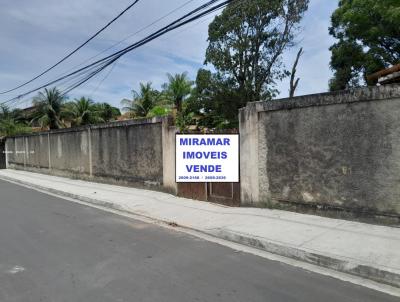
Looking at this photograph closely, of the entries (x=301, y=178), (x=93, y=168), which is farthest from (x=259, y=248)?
(x=93, y=168)

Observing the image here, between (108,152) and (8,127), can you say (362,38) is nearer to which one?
(108,152)

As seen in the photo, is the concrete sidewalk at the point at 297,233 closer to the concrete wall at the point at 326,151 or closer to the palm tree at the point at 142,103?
the concrete wall at the point at 326,151

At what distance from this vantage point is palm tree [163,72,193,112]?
37531mm

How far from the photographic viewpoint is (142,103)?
37844mm

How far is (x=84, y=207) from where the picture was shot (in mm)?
11992

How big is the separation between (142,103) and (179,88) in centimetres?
378

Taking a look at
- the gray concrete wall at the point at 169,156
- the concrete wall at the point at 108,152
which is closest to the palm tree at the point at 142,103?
the concrete wall at the point at 108,152

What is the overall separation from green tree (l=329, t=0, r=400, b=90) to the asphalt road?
17.4 meters

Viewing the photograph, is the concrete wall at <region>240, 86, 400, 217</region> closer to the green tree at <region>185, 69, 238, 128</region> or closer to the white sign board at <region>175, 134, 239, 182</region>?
the white sign board at <region>175, 134, 239, 182</region>

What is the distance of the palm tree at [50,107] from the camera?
4053cm

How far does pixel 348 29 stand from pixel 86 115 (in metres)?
27.8

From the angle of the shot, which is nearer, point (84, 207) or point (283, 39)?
point (84, 207)

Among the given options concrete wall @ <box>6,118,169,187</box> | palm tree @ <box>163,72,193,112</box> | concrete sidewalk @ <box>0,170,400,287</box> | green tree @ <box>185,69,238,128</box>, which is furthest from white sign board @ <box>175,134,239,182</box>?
palm tree @ <box>163,72,193,112</box>

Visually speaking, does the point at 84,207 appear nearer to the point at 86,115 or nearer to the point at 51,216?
the point at 51,216
